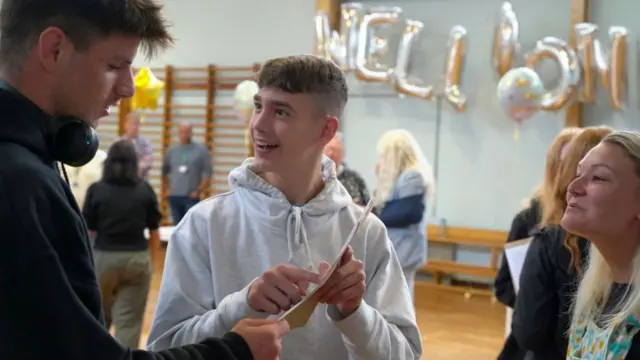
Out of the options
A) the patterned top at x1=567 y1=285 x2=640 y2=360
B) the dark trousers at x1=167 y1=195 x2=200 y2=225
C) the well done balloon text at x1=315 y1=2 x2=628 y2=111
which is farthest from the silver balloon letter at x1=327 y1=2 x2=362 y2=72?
the patterned top at x1=567 y1=285 x2=640 y2=360

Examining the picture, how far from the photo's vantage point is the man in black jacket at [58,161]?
3.34 feet

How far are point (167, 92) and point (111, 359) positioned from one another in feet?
31.8

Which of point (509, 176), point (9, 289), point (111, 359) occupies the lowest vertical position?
point (509, 176)

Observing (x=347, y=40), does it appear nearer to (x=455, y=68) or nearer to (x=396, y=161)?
(x=455, y=68)

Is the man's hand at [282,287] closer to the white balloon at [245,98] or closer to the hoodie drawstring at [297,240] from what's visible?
the hoodie drawstring at [297,240]

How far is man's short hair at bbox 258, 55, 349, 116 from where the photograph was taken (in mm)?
1719

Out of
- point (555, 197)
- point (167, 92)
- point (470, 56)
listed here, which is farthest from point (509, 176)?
point (555, 197)

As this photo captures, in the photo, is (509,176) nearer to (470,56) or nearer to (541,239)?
(470,56)

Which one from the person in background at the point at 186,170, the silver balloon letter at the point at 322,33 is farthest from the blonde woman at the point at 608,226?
the person in background at the point at 186,170

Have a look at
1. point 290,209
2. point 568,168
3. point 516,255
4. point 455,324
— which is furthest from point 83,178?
point 290,209

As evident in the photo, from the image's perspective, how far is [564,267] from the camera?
7.50ft

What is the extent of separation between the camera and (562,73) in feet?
24.0

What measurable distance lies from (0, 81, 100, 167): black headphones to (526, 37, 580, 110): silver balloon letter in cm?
655

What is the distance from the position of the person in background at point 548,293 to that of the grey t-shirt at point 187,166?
7184 millimetres
